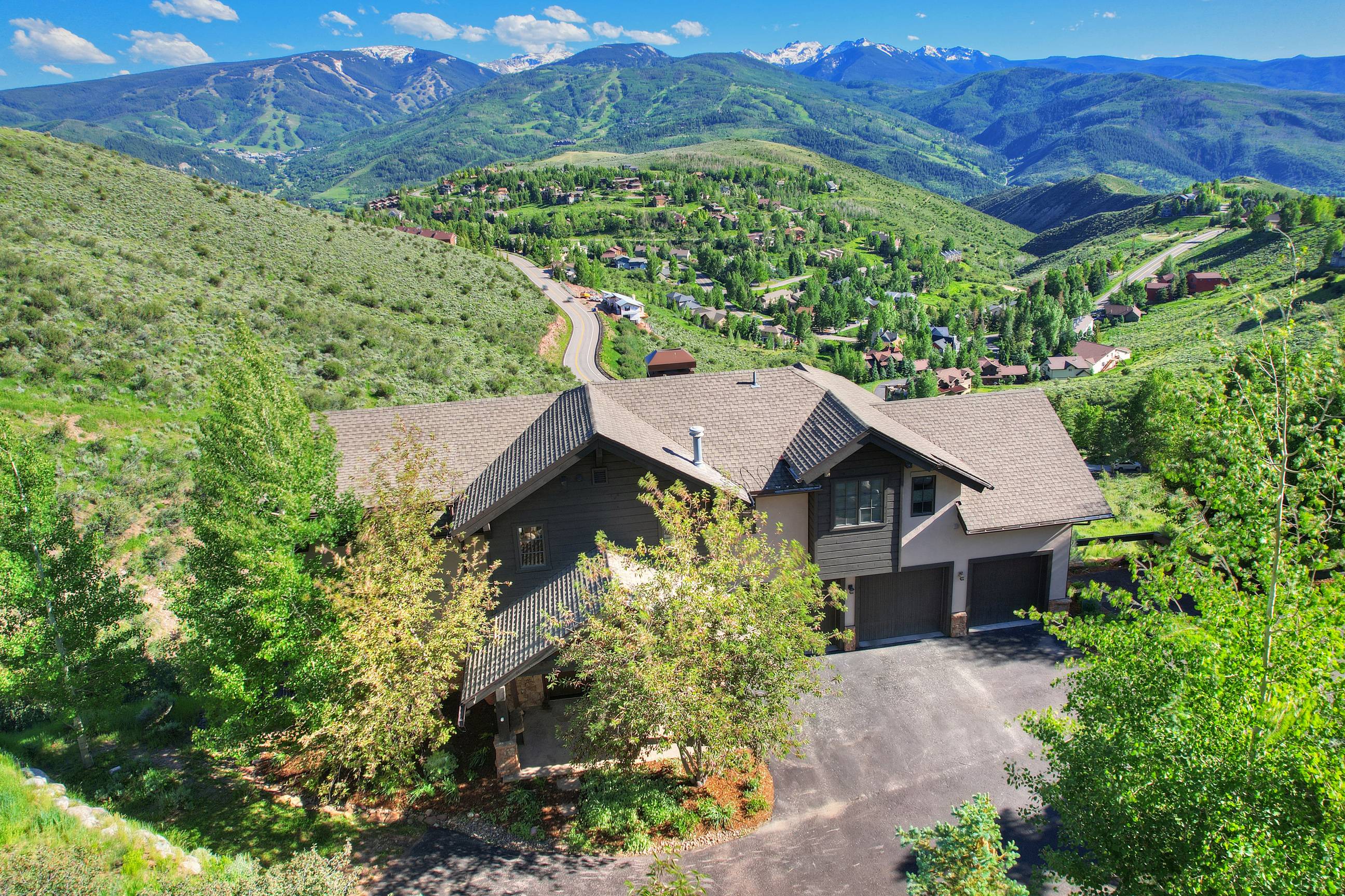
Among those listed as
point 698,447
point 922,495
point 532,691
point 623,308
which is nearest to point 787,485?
point 698,447

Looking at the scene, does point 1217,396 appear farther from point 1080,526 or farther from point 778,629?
point 1080,526

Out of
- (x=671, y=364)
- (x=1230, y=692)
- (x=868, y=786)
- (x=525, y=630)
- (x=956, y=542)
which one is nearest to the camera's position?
(x=1230, y=692)

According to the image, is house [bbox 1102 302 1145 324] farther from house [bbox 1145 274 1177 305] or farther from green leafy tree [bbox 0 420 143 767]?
green leafy tree [bbox 0 420 143 767]

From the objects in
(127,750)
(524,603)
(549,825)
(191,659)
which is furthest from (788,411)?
(127,750)

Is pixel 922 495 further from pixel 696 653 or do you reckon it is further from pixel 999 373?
pixel 999 373

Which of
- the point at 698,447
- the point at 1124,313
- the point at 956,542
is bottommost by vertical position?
the point at 956,542

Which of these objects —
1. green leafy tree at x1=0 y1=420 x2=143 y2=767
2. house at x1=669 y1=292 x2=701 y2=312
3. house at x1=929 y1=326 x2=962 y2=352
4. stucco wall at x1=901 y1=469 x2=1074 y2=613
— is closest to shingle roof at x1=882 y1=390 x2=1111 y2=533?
stucco wall at x1=901 y1=469 x2=1074 y2=613
